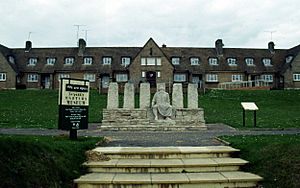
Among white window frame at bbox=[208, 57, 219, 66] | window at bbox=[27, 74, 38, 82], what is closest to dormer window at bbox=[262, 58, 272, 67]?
white window frame at bbox=[208, 57, 219, 66]

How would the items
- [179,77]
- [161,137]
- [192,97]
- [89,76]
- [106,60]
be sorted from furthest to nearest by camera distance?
[106,60], [179,77], [89,76], [192,97], [161,137]

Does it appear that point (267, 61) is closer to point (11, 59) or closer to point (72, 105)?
point (11, 59)

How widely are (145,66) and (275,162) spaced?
4778cm

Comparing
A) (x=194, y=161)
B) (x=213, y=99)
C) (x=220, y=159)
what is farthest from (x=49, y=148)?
(x=213, y=99)

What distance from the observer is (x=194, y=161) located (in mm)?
8523

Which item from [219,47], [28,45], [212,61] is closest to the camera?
[212,61]

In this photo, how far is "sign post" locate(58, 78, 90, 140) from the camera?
1118 cm

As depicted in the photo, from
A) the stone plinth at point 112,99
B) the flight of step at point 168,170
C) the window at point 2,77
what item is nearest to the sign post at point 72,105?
the flight of step at point 168,170

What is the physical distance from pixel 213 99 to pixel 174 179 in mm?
31657

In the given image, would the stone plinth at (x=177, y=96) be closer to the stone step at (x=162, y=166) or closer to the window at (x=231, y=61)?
the stone step at (x=162, y=166)

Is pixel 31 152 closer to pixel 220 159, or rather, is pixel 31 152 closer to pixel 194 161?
pixel 194 161

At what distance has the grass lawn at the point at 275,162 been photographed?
23.0 ft

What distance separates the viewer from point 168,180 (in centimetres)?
716

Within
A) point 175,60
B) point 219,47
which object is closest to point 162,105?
point 175,60
